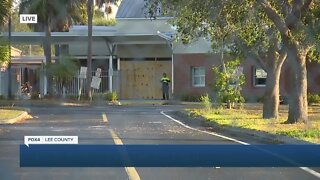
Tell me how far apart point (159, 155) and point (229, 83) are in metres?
15.5

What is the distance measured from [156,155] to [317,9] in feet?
19.9

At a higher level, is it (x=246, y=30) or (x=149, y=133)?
(x=246, y=30)

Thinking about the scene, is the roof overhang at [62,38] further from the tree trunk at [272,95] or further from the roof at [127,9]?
the tree trunk at [272,95]

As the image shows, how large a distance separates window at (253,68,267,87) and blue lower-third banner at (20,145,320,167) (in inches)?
670

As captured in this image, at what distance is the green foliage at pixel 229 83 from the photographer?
18469mm

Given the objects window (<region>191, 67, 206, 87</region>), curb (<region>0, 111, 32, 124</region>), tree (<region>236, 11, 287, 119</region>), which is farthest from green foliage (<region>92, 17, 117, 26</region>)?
window (<region>191, 67, 206, 87</region>)

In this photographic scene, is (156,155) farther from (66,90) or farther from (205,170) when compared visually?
(66,90)

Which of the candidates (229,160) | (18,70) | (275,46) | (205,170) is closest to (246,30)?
(275,46)

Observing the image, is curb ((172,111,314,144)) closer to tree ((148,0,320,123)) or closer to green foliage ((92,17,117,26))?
tree ((148,0,320,123))

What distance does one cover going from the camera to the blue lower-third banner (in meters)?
3.50

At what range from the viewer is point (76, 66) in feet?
73.3

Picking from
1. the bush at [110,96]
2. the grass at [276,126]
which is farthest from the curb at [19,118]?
the grass at [276,126]

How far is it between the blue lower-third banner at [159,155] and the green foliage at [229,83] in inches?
583

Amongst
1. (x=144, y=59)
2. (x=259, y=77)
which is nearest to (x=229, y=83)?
(x=259, y=77)
